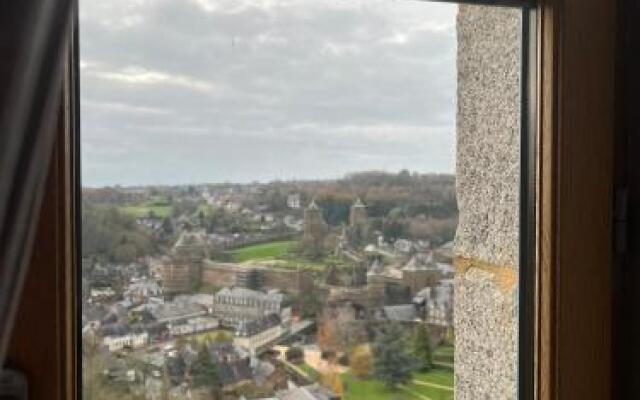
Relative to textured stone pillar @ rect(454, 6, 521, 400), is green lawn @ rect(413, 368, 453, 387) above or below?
below

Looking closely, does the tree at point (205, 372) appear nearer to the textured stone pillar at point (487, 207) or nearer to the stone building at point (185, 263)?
the stone building at point (185, 263)

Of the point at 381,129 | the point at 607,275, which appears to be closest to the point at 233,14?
the point at 381,129

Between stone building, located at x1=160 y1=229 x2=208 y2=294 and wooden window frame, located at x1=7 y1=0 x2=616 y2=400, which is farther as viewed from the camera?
wooden window frame, located at x1=7 y1=0 x2=616 y2=400

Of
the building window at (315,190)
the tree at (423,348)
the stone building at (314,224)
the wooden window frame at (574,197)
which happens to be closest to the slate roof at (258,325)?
the building window at (315,190)

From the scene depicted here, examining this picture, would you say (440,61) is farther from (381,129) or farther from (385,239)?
(385,239)

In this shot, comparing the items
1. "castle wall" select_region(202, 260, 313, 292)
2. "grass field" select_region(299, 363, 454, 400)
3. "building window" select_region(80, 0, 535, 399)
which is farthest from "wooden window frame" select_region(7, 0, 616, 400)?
"castle wall" select_region(202, 260, 313, 292)

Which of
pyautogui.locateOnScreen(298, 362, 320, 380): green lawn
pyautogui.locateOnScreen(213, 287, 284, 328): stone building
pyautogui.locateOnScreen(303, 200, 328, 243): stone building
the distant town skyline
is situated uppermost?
the distant town skyline

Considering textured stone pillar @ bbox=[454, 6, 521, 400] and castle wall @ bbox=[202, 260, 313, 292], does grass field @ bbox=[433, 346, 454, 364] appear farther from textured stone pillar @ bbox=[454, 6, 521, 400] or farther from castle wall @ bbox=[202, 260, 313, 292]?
castle wall @ bbox=[202, 260, 313, 292]
